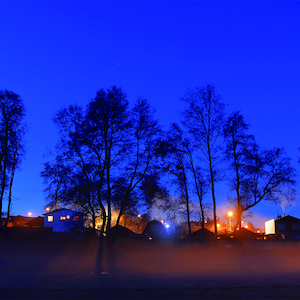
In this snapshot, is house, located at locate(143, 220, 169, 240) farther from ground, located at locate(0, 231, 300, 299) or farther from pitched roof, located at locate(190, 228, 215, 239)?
ground, located at locate(0, 231, 300, 299)

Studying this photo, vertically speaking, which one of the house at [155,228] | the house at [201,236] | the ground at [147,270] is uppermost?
the house at [155,228]

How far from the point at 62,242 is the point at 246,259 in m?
16.1

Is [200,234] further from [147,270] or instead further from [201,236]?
[147,270]

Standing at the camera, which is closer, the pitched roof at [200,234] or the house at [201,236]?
the house at [201,236]

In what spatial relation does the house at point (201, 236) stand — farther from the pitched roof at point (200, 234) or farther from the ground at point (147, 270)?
the ground at point (147, 270)

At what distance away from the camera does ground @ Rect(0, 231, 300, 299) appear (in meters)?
11.4

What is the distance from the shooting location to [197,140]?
2719 cm

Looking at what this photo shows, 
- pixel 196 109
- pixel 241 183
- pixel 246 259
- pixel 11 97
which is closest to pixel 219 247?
pixel 246 259

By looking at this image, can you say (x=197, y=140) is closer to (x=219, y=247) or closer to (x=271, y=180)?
(x=271, y=180)

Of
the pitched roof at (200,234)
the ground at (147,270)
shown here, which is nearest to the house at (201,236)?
the pitched roof at (200,234)

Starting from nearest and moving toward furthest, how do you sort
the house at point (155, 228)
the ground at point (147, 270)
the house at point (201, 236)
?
the ground at point (147, 270) < the house at point (201, 236) < the house at point (155, 228)

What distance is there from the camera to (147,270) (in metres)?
19.1

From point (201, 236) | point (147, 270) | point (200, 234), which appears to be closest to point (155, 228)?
point (200, 234)

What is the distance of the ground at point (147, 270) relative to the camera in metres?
11.4
